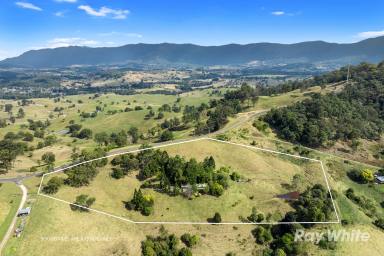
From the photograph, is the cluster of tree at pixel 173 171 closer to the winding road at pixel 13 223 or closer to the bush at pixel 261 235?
the bush at pixel 261 235

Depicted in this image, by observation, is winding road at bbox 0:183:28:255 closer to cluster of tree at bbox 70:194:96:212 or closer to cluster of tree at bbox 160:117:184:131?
cluster of tree at bbox 70:194:96:212

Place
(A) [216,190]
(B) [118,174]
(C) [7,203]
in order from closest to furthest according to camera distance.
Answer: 1. (C) [7,203]
2. (A) [216,190]
3. (B) [118,174]

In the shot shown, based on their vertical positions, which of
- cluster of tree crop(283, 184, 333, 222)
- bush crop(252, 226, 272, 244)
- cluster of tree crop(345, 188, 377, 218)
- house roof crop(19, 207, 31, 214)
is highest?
house roof crop(19, 207, 31, 214)

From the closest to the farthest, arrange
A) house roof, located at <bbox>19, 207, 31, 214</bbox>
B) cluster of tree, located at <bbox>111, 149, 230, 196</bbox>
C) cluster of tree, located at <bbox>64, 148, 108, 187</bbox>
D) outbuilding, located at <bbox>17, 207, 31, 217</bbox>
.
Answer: outbuilding, located at <bbox>17, 207, 31, 217</bbox>, house roof, located at <bbox>19, 207, 31, 214</bbox>, cluster of tree, located at <bbox>64, 148, 108, 187</bbox>, cluster of tree, located at <bbox>111, 149, 230, 196</bbox>

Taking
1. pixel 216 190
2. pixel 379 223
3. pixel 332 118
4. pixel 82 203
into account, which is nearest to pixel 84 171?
pixel 82 203

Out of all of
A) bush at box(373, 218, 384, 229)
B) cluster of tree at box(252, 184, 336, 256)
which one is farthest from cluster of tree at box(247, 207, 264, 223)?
bush at box(373, 218, 384, 229)

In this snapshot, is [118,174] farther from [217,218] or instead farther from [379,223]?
[379,223]

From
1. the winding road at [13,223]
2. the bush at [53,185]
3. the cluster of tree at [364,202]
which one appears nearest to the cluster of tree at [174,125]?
the bush at [53,185]
